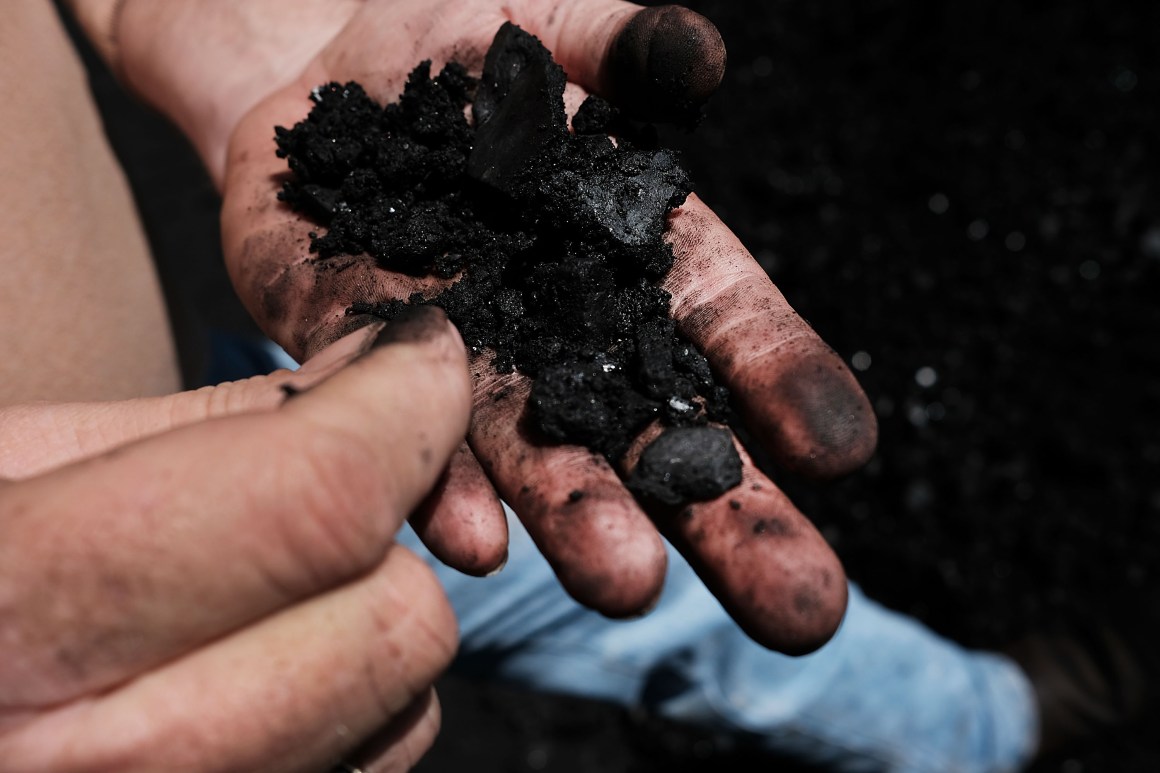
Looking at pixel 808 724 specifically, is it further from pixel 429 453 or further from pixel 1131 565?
pixel 429 453

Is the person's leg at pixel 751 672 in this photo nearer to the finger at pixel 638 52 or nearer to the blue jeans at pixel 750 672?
the blue jeans at pixel 750 672

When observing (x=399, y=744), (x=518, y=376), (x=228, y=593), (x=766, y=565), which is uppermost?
(x=228, y=593)

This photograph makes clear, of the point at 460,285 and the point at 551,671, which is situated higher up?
the point at 460,285

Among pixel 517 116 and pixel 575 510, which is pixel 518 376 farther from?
pixel 517 116

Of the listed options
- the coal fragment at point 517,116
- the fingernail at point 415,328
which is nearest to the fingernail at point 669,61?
the coal fragment at point 517,116

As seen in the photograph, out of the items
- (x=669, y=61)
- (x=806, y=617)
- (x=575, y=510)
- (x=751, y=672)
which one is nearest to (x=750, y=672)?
(x=751, y=672)

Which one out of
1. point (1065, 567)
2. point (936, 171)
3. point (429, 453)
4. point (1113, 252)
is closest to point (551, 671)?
point (429, 453)
